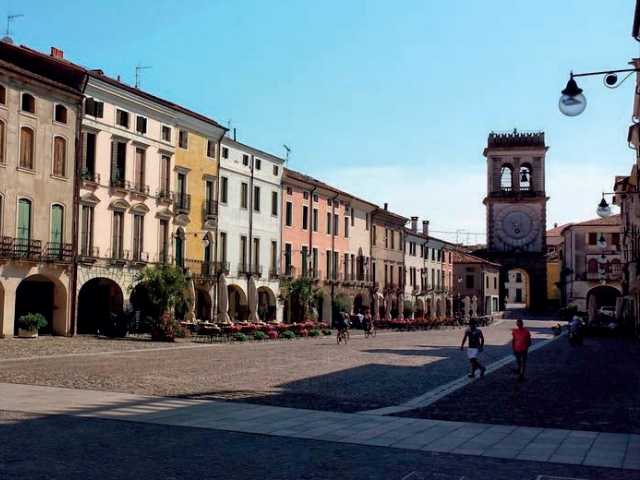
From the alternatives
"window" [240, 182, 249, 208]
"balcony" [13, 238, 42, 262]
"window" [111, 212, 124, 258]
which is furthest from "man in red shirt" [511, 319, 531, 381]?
"window" [240, 182, 249, 208]

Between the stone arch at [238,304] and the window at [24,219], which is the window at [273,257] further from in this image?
the window at [24,219]

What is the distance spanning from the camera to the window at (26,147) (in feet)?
107

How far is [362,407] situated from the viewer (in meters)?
14.6

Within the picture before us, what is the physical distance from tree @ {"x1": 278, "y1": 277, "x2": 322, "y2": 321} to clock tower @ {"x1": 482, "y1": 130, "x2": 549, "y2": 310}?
46663mm

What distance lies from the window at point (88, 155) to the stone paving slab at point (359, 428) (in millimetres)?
22305

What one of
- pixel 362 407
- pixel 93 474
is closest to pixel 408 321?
pixel 362 407

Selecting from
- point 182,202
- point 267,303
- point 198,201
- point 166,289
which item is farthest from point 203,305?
point 166,289

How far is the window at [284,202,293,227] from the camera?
53.4 meters

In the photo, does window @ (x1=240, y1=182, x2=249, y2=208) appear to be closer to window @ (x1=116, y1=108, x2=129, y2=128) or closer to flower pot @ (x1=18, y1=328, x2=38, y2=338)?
window @ (x1=116, y1=108, x2=129, y2=128)

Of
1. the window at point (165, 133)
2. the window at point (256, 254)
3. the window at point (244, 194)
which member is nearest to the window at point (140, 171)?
the window at point (165, 133)

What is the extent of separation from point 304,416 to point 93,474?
516 centimetres

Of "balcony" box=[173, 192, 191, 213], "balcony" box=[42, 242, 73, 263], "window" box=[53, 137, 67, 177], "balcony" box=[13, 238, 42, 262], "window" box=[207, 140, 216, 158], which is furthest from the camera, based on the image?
"window" box=[207, 140, 216, 158]

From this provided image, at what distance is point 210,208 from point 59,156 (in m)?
11.6

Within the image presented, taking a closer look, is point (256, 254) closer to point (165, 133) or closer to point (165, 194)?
point (165, 194)
